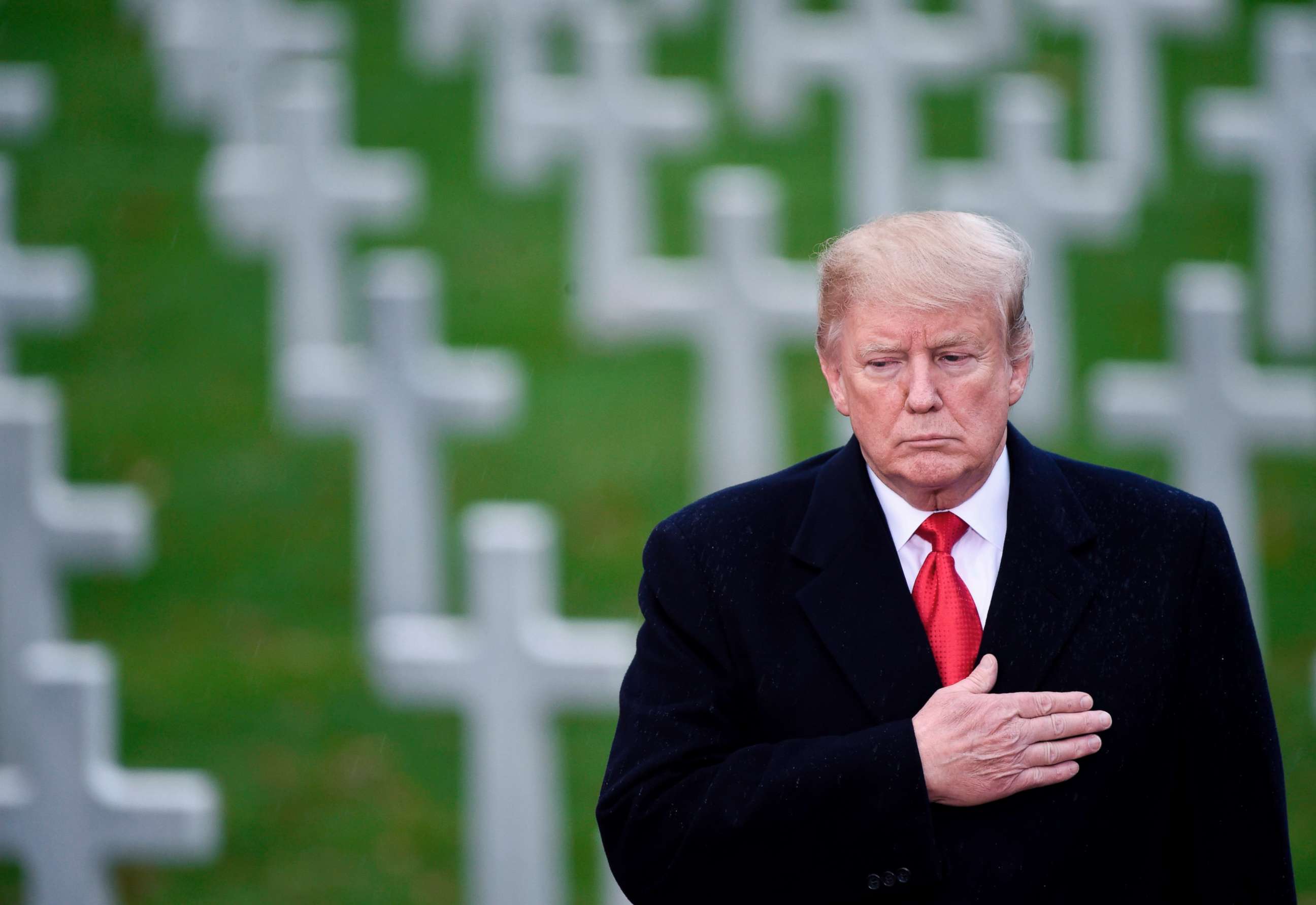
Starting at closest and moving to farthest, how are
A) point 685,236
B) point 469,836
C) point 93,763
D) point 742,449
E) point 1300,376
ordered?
point 93,763, point 469,836, point 742,449, point 1300,376, point 685,236

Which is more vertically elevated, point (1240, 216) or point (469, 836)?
point (1240, 216)

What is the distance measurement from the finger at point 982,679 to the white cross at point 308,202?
6.86m

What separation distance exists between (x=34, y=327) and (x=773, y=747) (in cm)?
813

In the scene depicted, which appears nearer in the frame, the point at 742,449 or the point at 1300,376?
the point at 742,449

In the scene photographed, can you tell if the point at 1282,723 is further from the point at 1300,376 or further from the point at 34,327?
the point at 34,327

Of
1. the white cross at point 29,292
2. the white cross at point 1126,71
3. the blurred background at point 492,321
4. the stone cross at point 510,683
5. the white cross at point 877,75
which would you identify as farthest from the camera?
the white cross at point 1126,71

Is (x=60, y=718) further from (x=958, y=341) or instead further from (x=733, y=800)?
(x=958, y=341)

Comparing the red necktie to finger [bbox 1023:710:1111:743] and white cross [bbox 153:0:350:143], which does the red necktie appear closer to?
finger [bbox 1023:710:1111:743]

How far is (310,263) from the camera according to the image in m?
9.04

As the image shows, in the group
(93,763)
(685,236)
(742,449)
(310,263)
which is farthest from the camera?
(685,236)

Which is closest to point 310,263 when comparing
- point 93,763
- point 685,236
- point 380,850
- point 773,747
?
point 685,236

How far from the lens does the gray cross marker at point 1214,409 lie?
21.3 feet

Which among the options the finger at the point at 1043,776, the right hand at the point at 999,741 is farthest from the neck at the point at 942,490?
the finger at the point at 1043,776

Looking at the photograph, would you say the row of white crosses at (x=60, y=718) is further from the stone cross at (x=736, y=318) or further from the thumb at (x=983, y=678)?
the thumb at (x=983, y=678)
